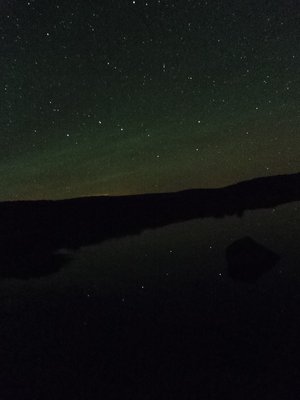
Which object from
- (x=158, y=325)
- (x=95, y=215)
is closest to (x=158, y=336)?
(x=158, y=325)

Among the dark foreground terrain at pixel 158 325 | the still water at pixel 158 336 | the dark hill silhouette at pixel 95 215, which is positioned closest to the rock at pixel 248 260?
the dark foreground terrain at pixel 158 325

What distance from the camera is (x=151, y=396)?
10.2 m

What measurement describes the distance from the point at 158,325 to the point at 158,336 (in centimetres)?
113

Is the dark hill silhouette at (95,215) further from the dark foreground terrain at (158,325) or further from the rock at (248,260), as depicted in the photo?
the rock at (248,260)

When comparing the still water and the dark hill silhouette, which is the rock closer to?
the still water

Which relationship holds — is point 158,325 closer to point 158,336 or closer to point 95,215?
point 158,336

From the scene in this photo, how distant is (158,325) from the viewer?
15469 millimetres

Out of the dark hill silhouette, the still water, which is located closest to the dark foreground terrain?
the still water

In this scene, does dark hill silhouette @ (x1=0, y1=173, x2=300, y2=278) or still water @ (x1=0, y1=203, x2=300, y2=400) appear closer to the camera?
still water @ (x1=0, y1=203, x2=300, y2=400)

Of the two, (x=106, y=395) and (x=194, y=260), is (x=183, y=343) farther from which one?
(x=194, y=260)

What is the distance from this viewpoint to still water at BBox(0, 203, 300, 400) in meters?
10.7

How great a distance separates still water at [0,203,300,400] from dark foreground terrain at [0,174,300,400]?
41 mm

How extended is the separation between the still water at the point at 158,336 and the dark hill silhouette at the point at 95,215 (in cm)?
1284

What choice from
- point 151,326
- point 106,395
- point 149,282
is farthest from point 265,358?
point 149,282
